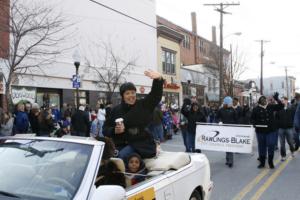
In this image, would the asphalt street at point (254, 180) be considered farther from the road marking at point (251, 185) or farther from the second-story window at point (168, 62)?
the second-story window at point (168, 62)

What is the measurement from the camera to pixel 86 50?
89.6 ft

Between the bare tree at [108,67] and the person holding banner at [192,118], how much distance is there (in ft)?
44.6

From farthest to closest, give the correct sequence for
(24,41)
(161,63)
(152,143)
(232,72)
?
(232,72) < (161,63) < (24,41) < (152,143)

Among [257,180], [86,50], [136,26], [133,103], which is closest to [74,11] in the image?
[86,50]

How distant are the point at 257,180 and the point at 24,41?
1490 centimetres

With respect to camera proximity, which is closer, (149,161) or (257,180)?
(149,161)

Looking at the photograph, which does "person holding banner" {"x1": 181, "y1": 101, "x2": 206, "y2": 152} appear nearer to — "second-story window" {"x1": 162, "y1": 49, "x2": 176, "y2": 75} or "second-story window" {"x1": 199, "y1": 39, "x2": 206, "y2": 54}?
"second-story window" {"x1": 162, "y1": 49, "x2": 176, "y2": 75}

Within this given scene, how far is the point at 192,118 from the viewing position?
40.8 ft

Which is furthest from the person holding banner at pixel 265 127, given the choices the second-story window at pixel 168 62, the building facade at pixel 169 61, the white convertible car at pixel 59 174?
the second-story window at pixel 168 62

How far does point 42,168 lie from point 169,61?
37150 millimetres

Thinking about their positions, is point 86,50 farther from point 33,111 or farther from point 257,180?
point 257,180

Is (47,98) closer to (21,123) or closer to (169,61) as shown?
(21,123)

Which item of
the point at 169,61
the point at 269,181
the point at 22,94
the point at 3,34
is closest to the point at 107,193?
the point at 269,181

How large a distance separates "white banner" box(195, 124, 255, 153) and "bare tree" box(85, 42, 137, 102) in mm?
14105
